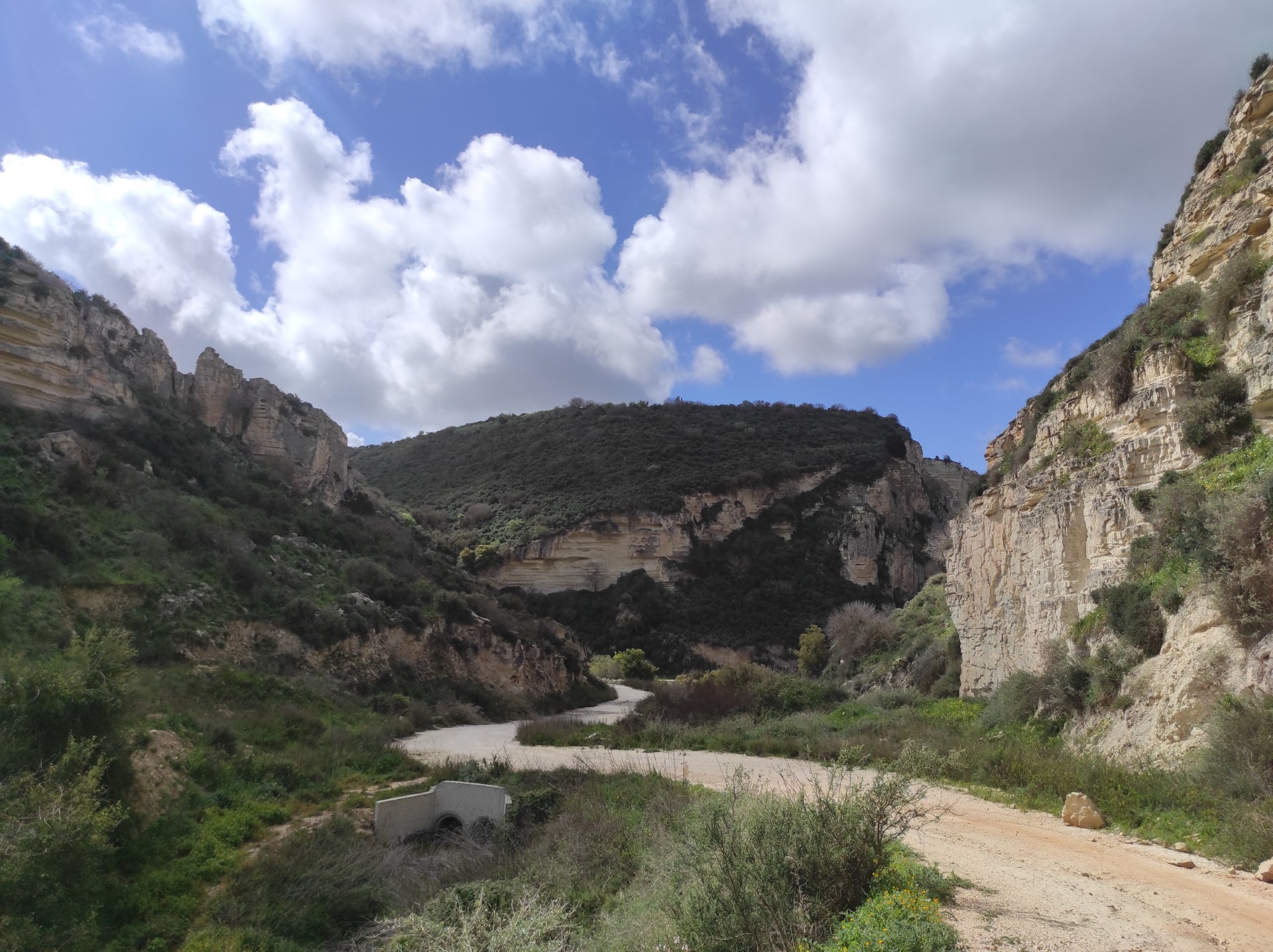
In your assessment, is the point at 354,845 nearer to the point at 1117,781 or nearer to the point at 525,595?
the point at 1117,781

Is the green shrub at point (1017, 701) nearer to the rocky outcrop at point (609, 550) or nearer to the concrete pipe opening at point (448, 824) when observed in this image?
the concrete pipe opening at point (448, 824)

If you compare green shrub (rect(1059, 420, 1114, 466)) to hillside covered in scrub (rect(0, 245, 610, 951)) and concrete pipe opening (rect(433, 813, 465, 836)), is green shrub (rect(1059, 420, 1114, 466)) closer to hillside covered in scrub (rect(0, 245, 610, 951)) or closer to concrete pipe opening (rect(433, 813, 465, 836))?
concrete pipe opening (rect(433, 813, 465, 836))

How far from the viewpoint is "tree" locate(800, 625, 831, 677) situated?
116 feet

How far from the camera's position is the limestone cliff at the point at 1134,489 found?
878 centimetres

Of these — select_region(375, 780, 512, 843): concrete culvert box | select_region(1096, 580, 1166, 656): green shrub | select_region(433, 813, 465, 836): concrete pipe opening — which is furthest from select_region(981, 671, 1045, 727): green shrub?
select_region(433, 813, 465, 836): concrete pipe opening

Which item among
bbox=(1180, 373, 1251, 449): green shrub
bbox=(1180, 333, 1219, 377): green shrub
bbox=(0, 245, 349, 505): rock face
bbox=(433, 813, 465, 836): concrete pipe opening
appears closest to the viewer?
bbox=(1180, 373, 1251, 449): green shrub

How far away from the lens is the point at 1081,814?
7.61m

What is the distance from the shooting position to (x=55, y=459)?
19188 millimetres

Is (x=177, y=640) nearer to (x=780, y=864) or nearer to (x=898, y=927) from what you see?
(x=780, y=864)

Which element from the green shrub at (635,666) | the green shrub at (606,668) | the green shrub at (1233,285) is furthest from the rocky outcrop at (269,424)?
the green shrub at (1233,285)

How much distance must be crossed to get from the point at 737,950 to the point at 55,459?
22.7 metres

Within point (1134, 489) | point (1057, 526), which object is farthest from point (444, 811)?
point (1134, 489)

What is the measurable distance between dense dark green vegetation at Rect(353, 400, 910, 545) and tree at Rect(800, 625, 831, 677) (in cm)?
1683

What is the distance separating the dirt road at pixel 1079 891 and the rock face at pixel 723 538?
3918 centimetres
